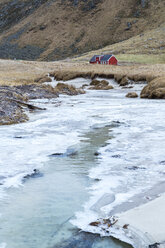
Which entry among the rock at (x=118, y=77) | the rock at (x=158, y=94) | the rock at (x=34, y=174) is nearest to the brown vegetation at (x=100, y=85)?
the rock at (x=118, y=77)

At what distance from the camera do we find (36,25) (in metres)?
145

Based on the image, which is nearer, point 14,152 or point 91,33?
point 14,152

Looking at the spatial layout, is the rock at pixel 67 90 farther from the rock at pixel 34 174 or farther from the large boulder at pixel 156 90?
the rock at pixel 34 174

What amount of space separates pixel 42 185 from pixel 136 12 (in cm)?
12851

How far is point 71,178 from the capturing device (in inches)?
278

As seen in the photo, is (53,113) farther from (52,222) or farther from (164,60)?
(164,60)

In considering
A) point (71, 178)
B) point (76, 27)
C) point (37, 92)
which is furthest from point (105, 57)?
point (76, 27)

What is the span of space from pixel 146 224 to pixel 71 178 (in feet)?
8.56

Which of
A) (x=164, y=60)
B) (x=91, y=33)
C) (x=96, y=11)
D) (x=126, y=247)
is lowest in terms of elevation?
(x=126, y=247)

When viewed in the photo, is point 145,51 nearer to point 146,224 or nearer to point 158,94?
point 158,94

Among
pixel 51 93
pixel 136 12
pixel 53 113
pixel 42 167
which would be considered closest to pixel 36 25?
pixel 136 12

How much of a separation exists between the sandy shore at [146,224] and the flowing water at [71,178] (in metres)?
0.26

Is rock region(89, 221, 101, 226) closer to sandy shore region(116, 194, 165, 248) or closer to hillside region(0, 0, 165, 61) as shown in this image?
sandy shore region(116, 194, 165, 248)

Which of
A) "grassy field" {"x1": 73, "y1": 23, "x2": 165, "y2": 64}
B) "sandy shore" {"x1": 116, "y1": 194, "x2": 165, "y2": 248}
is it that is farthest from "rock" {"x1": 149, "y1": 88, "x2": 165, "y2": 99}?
"grassy field" {"x1": 73, "y1": 23, "x2": 165, "y2": 64}
